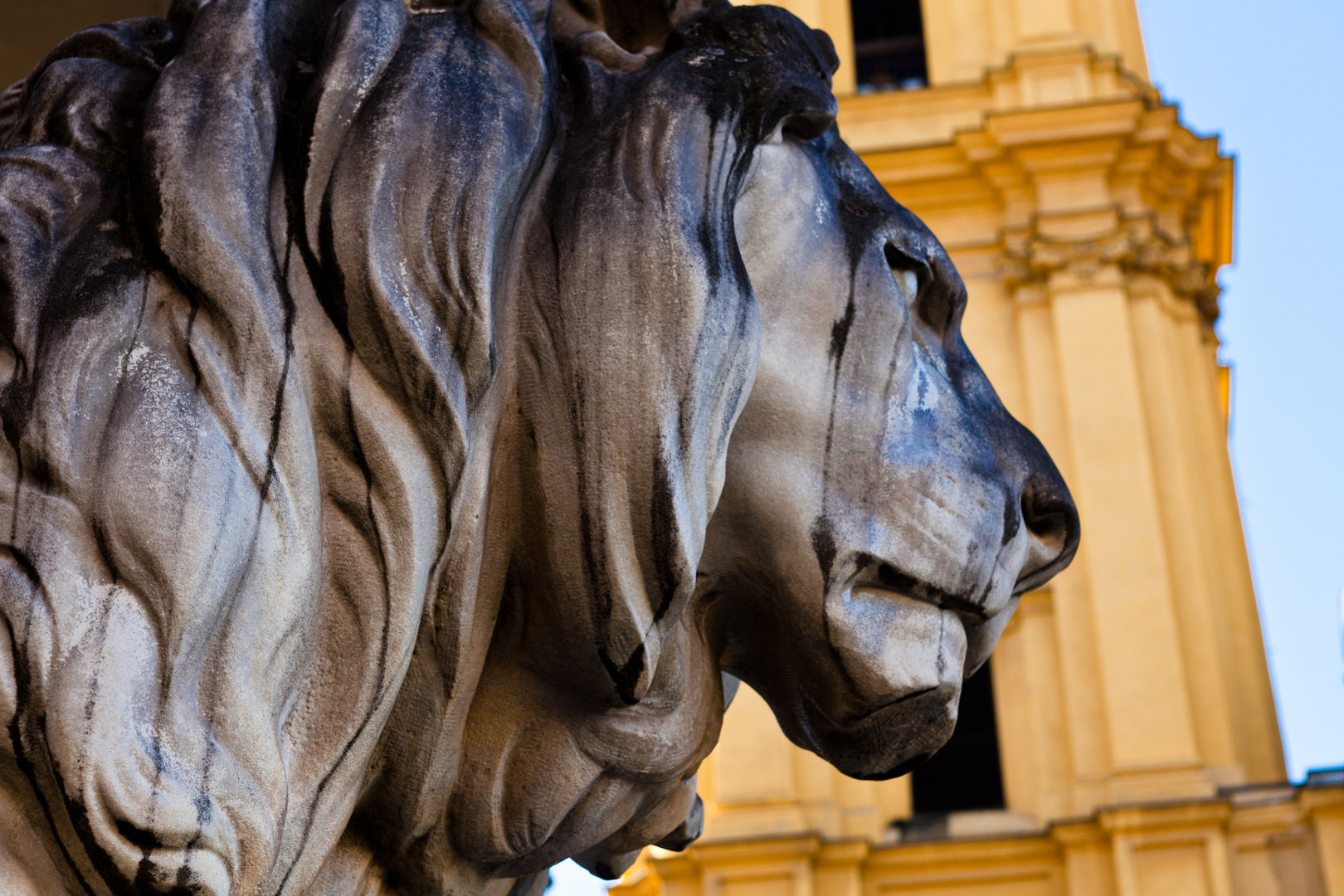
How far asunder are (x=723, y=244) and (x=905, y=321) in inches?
8.2

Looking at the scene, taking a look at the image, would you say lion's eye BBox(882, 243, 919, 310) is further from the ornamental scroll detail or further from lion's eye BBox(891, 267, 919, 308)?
the ornamental scroll detail

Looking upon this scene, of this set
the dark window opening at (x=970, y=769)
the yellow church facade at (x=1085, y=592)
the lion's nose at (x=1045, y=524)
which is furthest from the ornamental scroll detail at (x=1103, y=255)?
the lion's nose at (x=1045, y=524)

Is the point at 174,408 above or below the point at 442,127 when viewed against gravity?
below

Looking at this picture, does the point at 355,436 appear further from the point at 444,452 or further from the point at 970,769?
the point at 970,769

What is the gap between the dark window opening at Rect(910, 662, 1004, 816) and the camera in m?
14.9

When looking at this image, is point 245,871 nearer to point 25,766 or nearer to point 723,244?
point 25,766

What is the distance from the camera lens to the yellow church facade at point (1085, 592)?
1401cm


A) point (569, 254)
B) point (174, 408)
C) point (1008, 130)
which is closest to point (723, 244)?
point (569, 254)

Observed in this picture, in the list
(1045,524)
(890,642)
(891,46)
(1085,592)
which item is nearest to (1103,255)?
(1085,592)

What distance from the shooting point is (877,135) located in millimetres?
17547

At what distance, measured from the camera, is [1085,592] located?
48.8 feet

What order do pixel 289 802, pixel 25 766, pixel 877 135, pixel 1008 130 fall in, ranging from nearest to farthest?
pixel 25 766 → pixel 289 802 → pixel 1008 130 → pixel 877 135

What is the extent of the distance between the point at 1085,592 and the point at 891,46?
267 inches

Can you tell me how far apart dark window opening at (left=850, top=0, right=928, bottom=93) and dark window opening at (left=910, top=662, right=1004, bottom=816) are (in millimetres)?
6764
